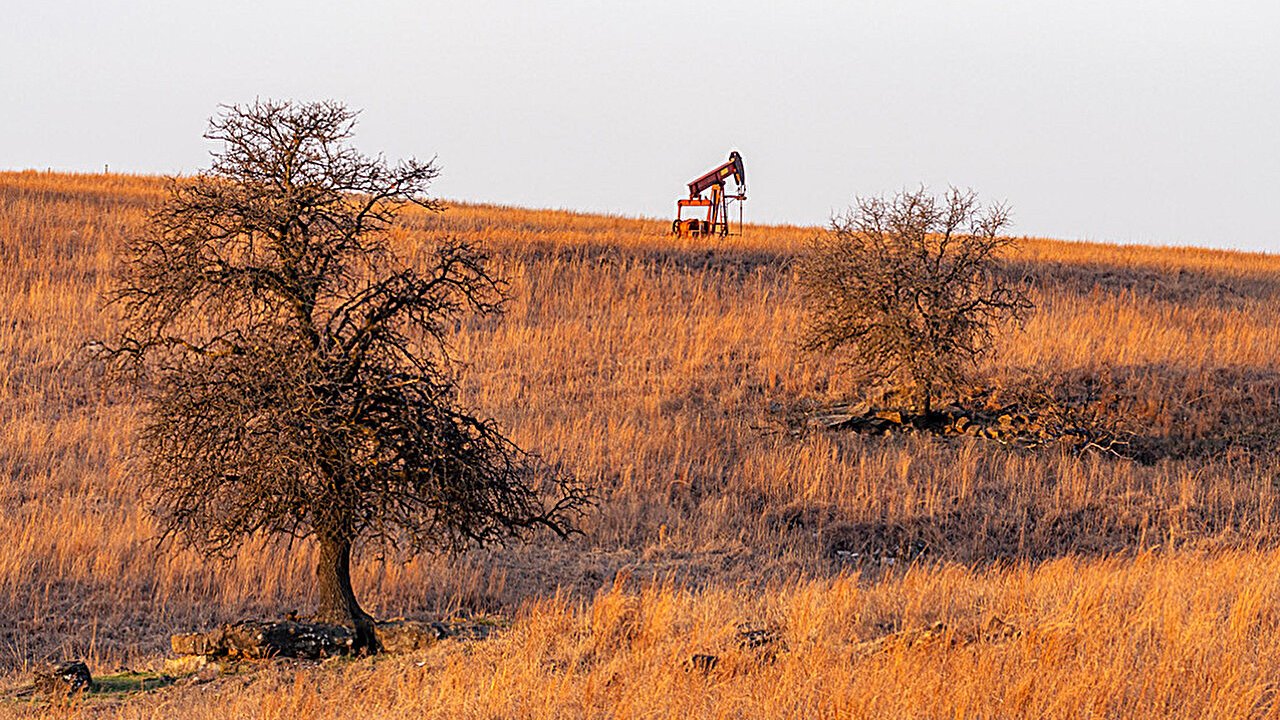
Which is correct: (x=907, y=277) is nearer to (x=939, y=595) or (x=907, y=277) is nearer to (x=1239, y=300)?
(x=939, y=595)

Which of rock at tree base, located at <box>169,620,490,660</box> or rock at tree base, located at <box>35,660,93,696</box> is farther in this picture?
rock at tree base, located at <box>169,620,490,660</box>

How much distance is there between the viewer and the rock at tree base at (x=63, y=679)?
831 centimetres

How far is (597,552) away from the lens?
46.3 ft

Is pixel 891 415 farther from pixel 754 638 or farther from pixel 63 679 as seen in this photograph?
pixel 63 679

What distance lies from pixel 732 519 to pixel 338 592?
21.5 ft

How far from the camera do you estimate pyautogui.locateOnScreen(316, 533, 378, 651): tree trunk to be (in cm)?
963

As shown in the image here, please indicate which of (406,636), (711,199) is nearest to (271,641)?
(406,636)

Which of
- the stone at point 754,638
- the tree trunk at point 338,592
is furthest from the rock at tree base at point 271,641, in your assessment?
the stone at point 754,638

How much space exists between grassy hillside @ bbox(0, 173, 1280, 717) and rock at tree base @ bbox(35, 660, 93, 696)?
408 mm

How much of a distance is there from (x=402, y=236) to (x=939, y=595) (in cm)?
2276

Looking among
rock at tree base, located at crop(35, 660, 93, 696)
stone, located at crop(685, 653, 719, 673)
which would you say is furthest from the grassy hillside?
rock at tree base, located at crop(35, 660, 93, 696)

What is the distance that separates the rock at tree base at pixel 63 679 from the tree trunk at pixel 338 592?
5.63ft

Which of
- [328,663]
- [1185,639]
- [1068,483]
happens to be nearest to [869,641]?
[1185,639]

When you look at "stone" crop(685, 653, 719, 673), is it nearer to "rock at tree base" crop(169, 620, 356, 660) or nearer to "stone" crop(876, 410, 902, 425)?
"rock at tree base" crop(169, 620, 356, 660)
